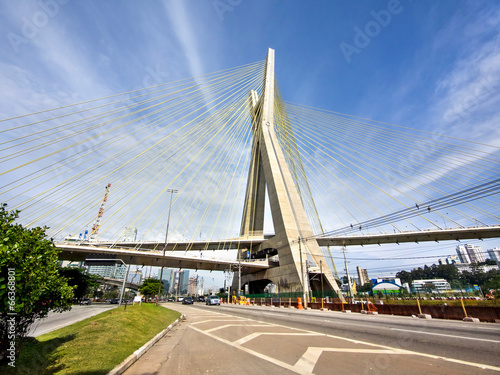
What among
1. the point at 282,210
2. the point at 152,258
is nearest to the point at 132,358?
the point at 282,210

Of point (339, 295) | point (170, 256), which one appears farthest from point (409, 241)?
point (170, 256)

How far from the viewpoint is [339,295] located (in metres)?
32.2

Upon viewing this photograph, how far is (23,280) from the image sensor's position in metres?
4.46

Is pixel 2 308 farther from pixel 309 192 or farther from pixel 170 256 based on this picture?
pixel 170 256

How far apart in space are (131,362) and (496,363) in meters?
7.77

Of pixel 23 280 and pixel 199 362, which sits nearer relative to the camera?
pixel 23 280

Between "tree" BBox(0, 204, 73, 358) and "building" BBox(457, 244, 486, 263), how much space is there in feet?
649

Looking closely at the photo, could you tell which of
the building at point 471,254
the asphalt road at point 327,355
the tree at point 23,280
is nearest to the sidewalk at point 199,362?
the asphalt road at point 327,355

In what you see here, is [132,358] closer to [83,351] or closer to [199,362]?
[83,351]

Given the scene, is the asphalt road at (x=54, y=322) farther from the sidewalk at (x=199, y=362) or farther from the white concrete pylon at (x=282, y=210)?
the white concrete pylon at (x=282, y=210)

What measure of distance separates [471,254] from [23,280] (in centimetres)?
21472

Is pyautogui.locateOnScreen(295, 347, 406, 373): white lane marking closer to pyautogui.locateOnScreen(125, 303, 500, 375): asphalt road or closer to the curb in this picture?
pyautogui.locateOnScreen(125, 303, 500, 375): asphalt road

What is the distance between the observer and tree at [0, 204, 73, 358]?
4.05 metres

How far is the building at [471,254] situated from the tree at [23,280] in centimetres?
19770
